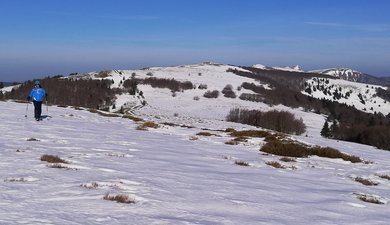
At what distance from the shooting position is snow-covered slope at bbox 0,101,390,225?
797cm

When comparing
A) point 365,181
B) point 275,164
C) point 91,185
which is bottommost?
point 365,181

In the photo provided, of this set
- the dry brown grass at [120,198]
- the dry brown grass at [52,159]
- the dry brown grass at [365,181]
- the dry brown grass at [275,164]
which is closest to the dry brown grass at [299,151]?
the dry brown grass at [275,164]

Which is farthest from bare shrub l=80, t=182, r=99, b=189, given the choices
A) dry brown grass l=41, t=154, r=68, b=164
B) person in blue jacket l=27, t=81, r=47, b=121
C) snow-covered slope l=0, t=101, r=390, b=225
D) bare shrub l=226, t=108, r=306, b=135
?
bare shrub l=226, t=108, r=306, b=135

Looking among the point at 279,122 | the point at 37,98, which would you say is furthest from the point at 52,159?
the point at 279,122

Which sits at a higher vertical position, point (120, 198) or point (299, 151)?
point (120, 198)

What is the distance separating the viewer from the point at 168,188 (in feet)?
35.0

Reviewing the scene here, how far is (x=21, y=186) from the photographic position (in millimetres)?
9469

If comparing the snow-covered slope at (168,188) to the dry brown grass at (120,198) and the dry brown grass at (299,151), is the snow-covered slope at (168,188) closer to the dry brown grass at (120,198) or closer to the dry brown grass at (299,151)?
the dry brown grass at (120,198)

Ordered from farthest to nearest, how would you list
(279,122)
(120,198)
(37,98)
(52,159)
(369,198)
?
(279,122)
(37,98)
(52,159)
(369,198)
(120,198)

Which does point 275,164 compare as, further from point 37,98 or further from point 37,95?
point 37,95

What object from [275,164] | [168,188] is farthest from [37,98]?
[168,188]

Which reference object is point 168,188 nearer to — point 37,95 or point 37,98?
point 37,98

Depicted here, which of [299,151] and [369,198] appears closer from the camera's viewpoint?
[369,198]

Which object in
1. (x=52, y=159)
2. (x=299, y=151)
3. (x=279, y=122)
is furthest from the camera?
(x=279, y=122)
